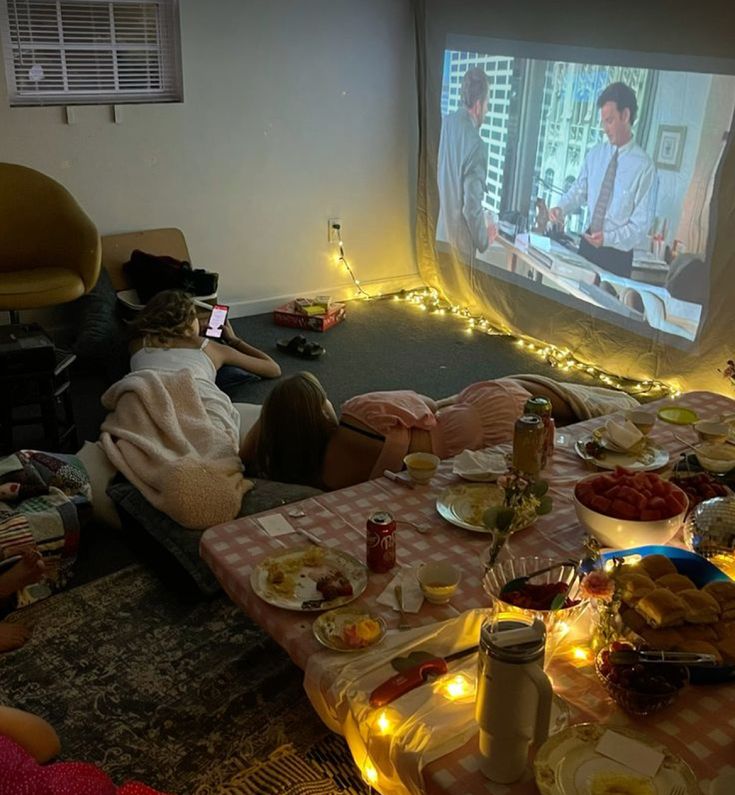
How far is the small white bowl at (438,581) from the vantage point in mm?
1583

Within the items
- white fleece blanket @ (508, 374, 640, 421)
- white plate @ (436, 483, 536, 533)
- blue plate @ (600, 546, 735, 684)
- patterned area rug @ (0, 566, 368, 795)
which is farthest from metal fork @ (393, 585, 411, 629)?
white fleece blanket @ (508, 374, 640, 421)

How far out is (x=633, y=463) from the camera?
2.10m

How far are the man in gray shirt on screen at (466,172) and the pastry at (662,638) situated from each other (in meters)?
3.77

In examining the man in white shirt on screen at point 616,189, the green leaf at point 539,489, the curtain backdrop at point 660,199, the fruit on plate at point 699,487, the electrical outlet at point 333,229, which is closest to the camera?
the green leaf at point 539,489

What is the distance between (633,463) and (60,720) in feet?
4.87

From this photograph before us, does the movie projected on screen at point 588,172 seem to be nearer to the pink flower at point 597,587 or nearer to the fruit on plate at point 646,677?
the pink flower at point 597,587

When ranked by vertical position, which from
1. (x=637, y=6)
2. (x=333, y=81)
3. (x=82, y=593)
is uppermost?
(x=637, y=6)

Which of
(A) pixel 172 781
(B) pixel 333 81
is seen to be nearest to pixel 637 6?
(B) pixel 333 81

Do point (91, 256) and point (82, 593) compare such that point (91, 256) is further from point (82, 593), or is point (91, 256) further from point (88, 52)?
point (82, 593)

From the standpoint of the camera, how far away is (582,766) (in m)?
1.19

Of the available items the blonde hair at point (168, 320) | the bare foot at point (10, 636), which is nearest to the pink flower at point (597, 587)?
the bare foot at point (10, 636)

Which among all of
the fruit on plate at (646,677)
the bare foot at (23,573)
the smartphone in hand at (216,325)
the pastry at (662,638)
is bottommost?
the bare foot at (23,573)

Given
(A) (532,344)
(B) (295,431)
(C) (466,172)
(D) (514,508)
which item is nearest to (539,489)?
(D) (514,508)

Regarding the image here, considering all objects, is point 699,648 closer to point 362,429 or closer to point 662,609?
point 662,609
